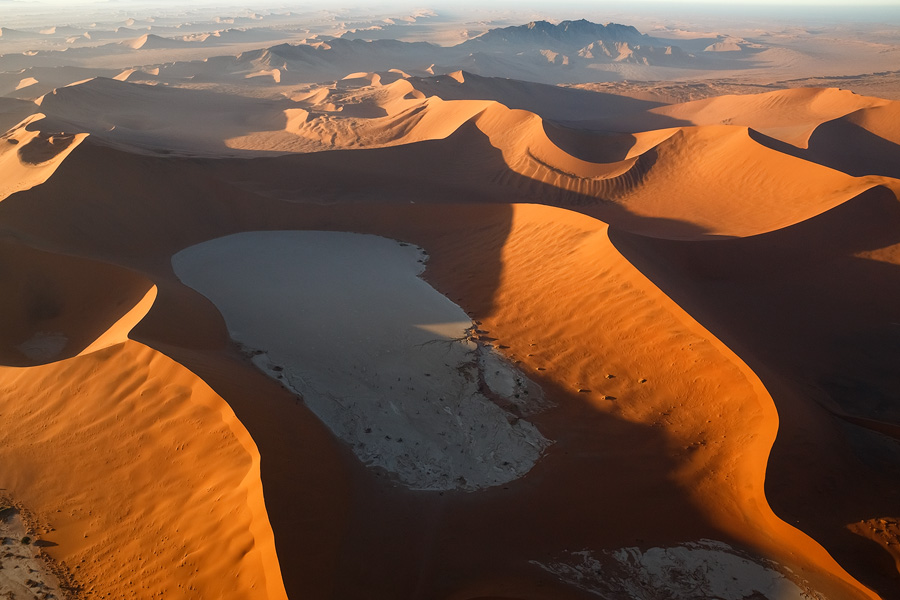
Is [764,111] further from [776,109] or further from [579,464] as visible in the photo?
[579,464]

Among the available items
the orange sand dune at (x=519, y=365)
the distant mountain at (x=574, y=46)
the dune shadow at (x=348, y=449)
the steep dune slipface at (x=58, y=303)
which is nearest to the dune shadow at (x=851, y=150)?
the orange sand dune at (x=519, y=365)

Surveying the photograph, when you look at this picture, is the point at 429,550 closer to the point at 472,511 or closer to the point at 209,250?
the point at 472,511

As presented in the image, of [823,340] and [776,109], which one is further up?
[776,109]

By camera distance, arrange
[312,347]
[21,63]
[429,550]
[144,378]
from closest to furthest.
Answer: [429,550], [144,378], [312,347], [21,63]

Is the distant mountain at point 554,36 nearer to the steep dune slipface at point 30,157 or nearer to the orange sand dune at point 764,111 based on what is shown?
the orange sand dune at point 764,111

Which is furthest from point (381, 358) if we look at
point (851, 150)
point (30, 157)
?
point (851, 150)

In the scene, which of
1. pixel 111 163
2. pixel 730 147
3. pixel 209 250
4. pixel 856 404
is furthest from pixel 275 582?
pixel 730 147

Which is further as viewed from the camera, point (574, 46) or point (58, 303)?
point (574, 46)
